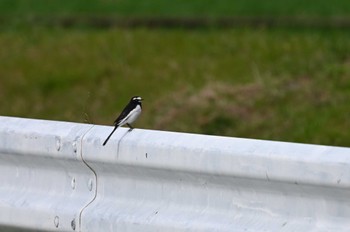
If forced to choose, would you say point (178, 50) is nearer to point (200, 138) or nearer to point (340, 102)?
point (340, 102)

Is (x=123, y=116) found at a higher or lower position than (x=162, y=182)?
higher

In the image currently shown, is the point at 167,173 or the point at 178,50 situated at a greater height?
the point at 178,50

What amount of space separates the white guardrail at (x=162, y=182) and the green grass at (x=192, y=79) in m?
4.93

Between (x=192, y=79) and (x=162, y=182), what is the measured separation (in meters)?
8.89

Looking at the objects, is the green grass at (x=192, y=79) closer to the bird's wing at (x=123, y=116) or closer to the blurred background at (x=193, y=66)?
the blurred background at (x=193, y=66)

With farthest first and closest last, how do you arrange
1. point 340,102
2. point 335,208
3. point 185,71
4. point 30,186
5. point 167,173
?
1. point 185,71
2. point 340,102
3. point 30,186
4. point 167,173
5. point 335,208

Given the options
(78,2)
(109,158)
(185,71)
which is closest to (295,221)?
(109,158)

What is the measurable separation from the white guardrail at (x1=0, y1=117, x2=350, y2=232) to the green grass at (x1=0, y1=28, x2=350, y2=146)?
493 cm

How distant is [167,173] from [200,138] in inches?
9.1

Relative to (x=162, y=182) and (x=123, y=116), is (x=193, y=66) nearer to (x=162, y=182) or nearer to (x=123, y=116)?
(x=123, y=116)

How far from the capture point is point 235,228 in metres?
6.06

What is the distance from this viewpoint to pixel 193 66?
52.1 feet

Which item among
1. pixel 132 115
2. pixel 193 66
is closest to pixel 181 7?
pixel 193 66

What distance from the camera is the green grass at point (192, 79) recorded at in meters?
12.7
